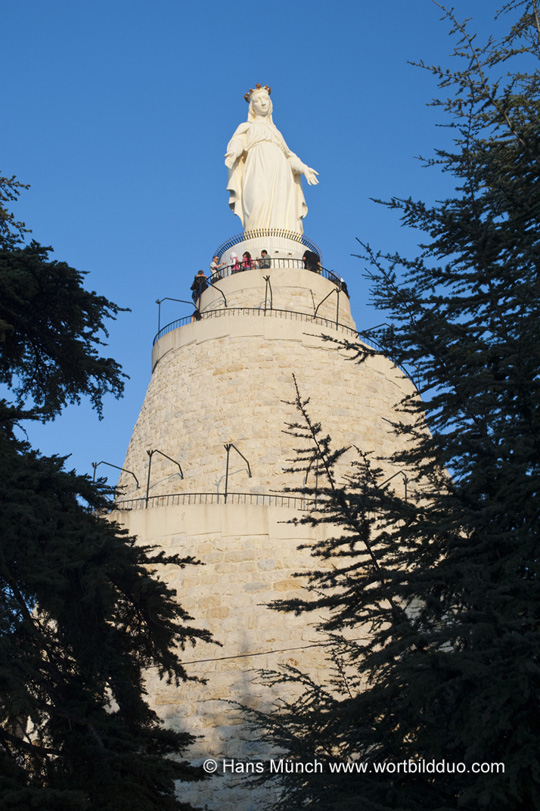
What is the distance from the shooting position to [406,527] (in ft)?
24.3

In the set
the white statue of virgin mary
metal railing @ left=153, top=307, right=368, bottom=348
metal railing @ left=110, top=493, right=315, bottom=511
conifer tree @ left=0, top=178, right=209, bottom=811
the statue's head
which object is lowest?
conifer tree @ left=0, top=178, right=209, bottom=811

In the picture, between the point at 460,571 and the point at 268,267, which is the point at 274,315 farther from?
the point at 460,571

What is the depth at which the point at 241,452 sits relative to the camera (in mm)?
18875

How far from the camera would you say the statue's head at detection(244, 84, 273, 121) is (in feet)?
103

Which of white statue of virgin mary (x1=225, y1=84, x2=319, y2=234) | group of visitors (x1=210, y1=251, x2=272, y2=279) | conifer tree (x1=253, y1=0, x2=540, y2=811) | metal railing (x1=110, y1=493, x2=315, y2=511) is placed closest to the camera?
conifer tree (x1=253, y1=0, x2=540, y2=811)

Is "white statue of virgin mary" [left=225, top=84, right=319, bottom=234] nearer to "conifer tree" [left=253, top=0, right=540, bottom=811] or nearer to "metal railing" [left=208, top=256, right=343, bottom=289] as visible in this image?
"metal railing" [left=208, top=256, right=343, bottom=289]

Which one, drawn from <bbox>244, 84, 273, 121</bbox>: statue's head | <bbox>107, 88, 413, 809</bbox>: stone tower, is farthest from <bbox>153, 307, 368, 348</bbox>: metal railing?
<bbox>244, 84, 273, 121</bbox>: statue's head

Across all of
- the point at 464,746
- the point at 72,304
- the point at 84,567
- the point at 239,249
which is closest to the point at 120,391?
the point at 72,304

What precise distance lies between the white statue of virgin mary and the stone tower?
0.72 metres

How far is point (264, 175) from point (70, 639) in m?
23.9

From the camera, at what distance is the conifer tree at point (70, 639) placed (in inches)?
258

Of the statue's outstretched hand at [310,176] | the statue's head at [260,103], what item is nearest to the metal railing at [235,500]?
the statue's outstretched hand at [310,176]

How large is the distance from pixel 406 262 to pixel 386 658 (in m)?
4.06

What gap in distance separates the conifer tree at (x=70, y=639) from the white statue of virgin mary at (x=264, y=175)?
20517mm
